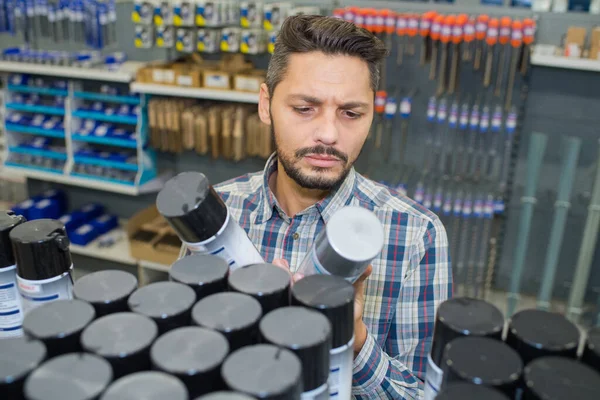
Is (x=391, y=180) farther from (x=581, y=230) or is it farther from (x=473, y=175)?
(x=581, y=230)

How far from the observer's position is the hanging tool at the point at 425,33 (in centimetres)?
246

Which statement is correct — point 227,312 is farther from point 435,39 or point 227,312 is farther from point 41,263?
point 435,39

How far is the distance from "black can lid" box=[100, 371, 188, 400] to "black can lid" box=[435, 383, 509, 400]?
212mm

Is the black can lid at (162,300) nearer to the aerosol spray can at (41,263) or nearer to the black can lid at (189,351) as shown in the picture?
the black can lid at (189,351)

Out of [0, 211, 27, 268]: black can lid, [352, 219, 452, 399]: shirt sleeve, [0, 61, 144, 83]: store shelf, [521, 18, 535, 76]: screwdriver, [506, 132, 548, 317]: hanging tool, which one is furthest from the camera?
[0, 61, 144, 83]: store shelf

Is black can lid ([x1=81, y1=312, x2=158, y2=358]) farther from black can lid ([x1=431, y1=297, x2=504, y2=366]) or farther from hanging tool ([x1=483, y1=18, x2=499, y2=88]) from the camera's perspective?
hanging tool ([x1=483, y1=18, x2=499, y2=88])

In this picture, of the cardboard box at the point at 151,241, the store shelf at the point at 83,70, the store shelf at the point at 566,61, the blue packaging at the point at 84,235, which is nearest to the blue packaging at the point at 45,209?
the blue packaging at the point at 84,235

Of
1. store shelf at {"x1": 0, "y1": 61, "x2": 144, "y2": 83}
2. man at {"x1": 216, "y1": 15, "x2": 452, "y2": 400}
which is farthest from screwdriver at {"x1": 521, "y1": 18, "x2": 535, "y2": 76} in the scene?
store shelf at {"x1": 0, "y1": 61, "x2": 144, "y2": 83}

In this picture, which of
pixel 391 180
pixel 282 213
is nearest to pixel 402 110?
pixel 391 180

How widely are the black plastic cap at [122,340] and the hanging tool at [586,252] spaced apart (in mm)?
2464

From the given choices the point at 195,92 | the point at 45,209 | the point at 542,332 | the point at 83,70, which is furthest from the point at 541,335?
the point at 45,209

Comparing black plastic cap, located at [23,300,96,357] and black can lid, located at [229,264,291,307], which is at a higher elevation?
black can lid, located at [229,264,291,307]

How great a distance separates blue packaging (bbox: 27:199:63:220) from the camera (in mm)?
3355

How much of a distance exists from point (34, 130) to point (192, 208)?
3.02 metres
